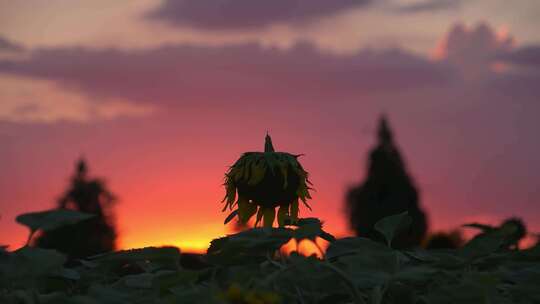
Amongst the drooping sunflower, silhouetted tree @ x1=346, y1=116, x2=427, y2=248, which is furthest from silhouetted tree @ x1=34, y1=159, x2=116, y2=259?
the drooping sunflower

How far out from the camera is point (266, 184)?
16.4ft

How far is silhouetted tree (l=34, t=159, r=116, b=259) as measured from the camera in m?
35.1

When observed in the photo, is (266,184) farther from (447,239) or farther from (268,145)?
(447,239)

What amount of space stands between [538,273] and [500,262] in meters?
0.56

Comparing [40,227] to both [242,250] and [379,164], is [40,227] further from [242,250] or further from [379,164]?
[379,164]

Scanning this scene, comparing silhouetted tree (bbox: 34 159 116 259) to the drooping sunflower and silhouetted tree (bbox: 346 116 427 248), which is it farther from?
the drooping sunflower

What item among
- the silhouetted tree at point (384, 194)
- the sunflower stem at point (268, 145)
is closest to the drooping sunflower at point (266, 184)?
the sunflower stem at point (268, 145)

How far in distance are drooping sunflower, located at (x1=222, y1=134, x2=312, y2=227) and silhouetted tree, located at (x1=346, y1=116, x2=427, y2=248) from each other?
124 feet

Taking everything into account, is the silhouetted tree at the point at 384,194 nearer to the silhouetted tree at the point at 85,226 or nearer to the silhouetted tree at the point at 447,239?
the silhouetted tree at the point at 447,239

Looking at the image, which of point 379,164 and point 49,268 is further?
point 379,164

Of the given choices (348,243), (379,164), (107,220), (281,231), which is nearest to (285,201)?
(348,243)

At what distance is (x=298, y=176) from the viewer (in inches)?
200

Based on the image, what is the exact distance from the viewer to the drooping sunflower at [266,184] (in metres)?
5.01

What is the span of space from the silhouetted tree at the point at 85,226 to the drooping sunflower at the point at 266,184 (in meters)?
30.1
